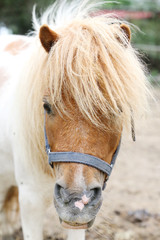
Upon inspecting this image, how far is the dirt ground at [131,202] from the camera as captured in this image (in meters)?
3.11

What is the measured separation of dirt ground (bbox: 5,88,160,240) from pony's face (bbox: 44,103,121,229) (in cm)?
49

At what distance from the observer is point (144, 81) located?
6.24 ft

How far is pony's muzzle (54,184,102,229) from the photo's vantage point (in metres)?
1.51

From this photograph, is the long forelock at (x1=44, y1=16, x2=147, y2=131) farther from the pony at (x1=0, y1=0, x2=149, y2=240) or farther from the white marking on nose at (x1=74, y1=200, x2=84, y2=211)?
the white marking on nose at (x1=74, y1=200, x2=84, y2=211)

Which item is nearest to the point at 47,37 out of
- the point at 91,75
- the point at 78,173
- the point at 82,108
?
the point at 91,75

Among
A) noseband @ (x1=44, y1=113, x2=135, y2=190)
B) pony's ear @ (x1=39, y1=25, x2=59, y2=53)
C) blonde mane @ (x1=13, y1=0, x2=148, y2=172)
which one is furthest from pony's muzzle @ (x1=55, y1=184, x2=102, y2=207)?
pony's ear @ (x1=39, y1=25, x2=59, y2=53)

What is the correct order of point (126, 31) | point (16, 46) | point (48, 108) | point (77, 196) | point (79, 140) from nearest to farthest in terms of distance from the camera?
point (77, 196)
point (79, 140)
point (48, 108)
point (126, 31)
point (16, 46)

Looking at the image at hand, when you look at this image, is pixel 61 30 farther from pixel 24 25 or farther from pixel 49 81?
pixel 24 25

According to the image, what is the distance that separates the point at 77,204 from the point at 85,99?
0.50 m

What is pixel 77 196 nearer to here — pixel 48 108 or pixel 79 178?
pixel 79 178

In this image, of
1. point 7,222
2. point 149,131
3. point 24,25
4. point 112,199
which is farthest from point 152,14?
point 7,222

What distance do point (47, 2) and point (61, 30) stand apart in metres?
8.54

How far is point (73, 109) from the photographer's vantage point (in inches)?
65.1

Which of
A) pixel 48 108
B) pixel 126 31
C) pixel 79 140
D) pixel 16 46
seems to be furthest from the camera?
pixel 16 46
